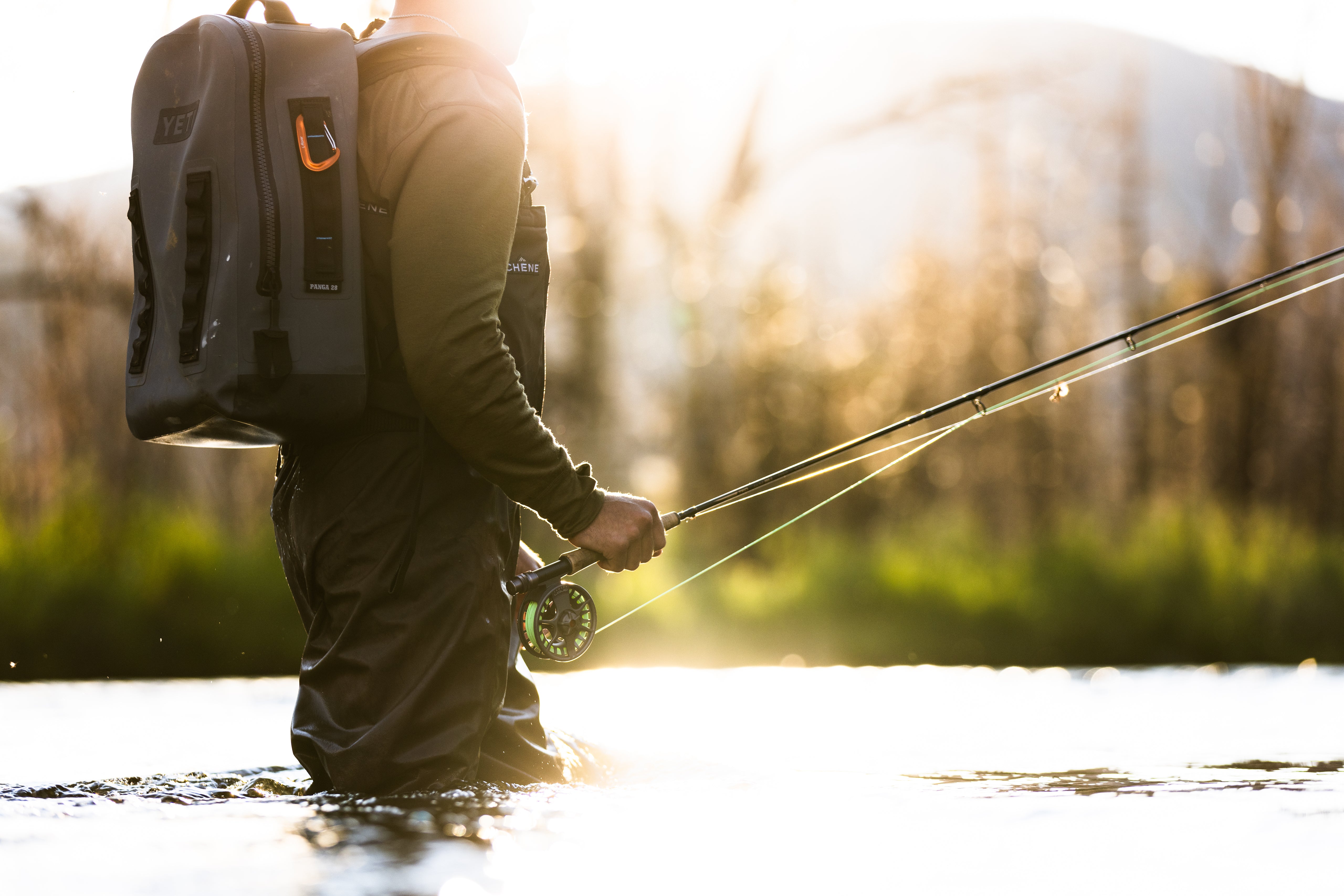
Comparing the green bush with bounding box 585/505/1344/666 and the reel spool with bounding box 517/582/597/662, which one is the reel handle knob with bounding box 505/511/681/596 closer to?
the reel spool with bounding box 517/582/597/662

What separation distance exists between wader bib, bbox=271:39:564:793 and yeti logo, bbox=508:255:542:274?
0.25 m

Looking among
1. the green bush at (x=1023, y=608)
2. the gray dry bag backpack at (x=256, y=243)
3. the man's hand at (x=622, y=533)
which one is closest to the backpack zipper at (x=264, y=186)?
the gray dry bag backpack at (x=256, y=243)

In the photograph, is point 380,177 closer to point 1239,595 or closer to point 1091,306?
point 1239,595

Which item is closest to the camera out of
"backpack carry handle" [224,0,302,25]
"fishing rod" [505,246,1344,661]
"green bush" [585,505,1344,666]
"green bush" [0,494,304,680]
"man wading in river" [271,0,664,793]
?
"man wading in river" [271,0,664,793]

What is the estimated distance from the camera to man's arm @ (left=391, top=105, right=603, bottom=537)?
7.04ft

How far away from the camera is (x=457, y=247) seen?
7.06 feet


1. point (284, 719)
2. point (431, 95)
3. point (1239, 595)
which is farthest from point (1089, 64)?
point (431, 95)

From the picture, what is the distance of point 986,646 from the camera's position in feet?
27.6

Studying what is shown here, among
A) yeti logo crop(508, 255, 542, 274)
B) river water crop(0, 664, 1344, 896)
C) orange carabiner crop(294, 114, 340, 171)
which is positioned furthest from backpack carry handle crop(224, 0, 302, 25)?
river water crop(0, 664, 1344, 896)

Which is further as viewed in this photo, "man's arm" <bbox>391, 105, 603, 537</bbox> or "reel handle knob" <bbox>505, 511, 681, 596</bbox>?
"reel handle knob" <bbox>505, 511, 681, 596</bbox>

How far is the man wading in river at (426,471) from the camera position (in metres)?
2.16

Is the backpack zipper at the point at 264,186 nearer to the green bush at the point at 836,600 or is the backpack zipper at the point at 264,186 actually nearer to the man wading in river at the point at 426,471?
the man wading in river at the point at 426,471

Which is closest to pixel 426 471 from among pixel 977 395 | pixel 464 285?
pixel 464 285

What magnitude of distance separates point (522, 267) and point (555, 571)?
54 centimetres
